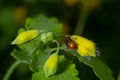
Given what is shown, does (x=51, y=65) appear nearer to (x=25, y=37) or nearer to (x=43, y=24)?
(x=25, y=37)

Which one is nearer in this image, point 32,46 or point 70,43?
point 70,43

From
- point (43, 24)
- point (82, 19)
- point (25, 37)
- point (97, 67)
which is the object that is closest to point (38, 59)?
point (25, 37)

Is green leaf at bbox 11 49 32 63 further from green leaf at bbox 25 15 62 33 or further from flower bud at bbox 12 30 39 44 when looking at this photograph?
green leaf at bbox 25 15 62 33

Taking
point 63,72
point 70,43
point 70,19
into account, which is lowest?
point 70,19

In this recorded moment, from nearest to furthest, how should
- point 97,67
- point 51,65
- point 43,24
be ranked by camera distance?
1. point 51,65
2. point 97,67
3. point 43,24

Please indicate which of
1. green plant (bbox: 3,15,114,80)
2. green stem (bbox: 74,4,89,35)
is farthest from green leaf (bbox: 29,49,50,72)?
green stem (bbox: 74,4,89,35)

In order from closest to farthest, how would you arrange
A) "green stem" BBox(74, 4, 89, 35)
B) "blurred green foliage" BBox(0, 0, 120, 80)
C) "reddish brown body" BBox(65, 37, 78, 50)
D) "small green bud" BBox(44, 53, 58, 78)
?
"small green bud" BBox(44, 53, 58, 78), "reddish brown body" BBox(65, 37, 78, 50), "green stem" BBox(74, 4, 89, 35), "blurred green foliage" BBox(0, 0, 120, 80)
